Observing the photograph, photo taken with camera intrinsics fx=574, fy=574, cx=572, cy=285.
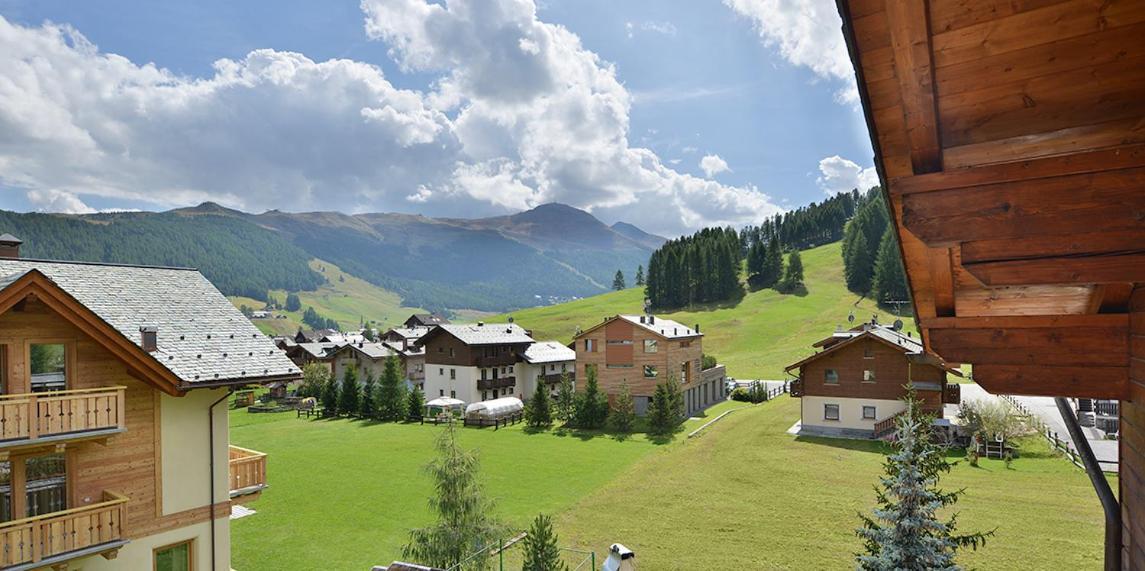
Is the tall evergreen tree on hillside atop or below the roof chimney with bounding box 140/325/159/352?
atop

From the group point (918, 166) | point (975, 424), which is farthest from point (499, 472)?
point (918, 166)

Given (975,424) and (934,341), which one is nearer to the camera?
(934,341)

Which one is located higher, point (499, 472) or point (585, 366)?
point (585, 366)

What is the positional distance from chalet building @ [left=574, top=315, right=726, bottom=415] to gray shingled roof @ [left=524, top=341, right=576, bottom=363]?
9665 millimetres

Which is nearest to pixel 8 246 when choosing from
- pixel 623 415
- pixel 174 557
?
pixel 174 557

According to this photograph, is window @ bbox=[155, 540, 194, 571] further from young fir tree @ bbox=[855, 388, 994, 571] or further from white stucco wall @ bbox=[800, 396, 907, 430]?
white stucco wall @ bbox=[800, 396, 907, 430]

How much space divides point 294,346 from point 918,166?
3302 inches

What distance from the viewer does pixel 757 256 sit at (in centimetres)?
11619

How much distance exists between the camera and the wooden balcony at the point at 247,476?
15.3 meters

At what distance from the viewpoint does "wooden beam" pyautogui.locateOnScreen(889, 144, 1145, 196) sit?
8.22ft

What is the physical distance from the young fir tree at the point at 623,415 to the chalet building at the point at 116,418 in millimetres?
27470

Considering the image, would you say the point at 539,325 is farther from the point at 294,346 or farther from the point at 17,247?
the point at 17,247

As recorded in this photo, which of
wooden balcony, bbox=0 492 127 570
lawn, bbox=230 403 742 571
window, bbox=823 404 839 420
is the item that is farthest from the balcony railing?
window, bbox=823 404 839 420

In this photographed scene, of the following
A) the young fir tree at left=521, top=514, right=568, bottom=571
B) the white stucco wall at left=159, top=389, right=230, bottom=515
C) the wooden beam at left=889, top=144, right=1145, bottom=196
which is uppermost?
the wooden beam at left=889, top=144, right=1145, bottom=196
